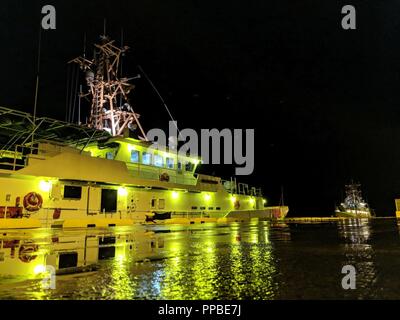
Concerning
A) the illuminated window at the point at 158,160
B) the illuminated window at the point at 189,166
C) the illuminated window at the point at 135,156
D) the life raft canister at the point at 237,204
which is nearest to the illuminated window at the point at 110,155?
the illuminated window at the point at 135,156

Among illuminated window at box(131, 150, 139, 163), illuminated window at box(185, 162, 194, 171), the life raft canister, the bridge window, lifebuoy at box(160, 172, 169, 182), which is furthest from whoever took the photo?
the life raft canister

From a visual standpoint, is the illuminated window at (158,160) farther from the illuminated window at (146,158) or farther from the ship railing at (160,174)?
the illuminated window at (146,158)

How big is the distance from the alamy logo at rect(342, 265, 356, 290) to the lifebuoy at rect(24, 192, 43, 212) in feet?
51.0

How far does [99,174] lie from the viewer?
61.7 ft

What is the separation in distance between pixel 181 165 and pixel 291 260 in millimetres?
22181

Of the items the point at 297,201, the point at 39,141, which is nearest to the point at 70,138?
the point at 39,141

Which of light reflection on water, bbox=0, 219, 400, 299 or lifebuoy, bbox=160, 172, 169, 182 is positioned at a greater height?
lifebuoy, bbox=160, 172, 169, 182

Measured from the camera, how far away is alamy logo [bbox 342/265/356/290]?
10.8 ft

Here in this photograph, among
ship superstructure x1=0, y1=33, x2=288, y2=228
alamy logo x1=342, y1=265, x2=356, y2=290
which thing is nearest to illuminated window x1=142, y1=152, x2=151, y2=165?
ship superstructure x1=0, y1=33, x2=288, y2=228

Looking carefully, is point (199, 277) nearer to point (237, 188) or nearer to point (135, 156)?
point (135, 156)

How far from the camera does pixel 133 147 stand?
22.4 metres

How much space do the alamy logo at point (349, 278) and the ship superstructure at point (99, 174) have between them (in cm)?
1527

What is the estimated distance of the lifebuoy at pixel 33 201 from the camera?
15898 millimetres

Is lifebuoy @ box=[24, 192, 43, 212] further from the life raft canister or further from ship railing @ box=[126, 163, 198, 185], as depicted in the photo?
the life raft canister
